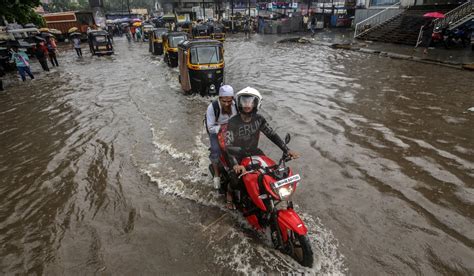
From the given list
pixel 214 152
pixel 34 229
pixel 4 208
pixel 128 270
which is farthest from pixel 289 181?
pixel 4 208

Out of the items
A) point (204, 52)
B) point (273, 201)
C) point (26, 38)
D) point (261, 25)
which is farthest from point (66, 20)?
point (273, 201)

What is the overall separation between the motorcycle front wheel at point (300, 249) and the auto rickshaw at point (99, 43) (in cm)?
2485

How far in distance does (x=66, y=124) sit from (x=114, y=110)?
1716 mm

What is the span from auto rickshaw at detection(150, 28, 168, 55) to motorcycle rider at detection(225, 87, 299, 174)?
823 inches

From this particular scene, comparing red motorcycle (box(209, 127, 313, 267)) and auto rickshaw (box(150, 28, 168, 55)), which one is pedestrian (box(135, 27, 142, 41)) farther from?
red motorcycle (box(209, 127, 313, 267))

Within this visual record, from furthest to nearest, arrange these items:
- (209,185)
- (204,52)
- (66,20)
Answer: (66,20) < (204,52) < (209,185)

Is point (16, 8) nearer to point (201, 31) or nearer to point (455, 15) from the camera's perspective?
point (201, 31)

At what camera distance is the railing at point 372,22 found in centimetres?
2875

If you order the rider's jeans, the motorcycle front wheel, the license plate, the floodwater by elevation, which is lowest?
the floodwater

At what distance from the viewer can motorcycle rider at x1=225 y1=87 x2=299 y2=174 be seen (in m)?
3.78

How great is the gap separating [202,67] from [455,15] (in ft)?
64.9

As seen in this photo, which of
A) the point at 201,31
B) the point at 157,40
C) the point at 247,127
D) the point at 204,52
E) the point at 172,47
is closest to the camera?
the point at 247,127

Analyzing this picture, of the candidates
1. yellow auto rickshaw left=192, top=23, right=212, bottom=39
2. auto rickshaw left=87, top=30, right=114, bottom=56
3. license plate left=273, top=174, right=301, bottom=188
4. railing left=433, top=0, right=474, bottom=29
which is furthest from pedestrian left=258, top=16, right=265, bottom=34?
license plate left=273, top=174, right=301, bottom=188

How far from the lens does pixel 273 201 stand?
11.8 feet
